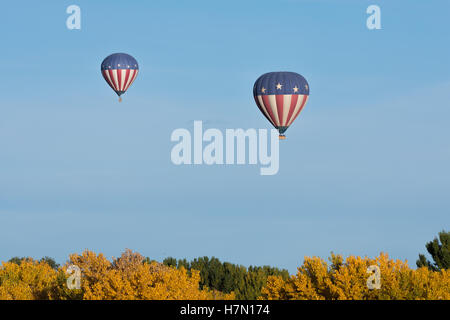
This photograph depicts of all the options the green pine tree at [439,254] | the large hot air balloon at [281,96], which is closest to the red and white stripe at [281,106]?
the large hot air balloon at [281,96]

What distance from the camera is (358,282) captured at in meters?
46.2

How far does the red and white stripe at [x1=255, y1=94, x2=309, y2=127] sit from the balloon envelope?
26.6 meters

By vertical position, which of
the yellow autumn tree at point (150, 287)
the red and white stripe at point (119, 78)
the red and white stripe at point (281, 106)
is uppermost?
the red and white stripe at point (119, 78)

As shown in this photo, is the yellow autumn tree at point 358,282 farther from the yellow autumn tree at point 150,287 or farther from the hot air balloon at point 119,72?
the hot air balloon at point 119,72

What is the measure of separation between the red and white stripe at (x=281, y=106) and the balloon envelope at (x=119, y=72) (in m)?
26.6

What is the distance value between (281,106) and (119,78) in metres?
29.5

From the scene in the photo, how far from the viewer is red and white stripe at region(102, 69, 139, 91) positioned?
9038 cm

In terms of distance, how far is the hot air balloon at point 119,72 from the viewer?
90.4 metres

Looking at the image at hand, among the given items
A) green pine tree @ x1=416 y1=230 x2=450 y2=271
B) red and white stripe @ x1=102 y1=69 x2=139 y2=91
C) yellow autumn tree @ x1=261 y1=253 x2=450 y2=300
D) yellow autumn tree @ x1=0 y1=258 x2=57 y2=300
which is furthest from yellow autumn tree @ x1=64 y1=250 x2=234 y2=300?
red and white stripe @ x1=102 y1=69 x2=139 y2=91

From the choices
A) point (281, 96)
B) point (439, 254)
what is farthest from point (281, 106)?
point (439, 254)

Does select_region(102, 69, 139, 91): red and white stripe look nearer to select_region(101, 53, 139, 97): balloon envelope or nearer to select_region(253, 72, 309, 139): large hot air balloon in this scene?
select_region(101, 53, 139, 97): balloon envelope
